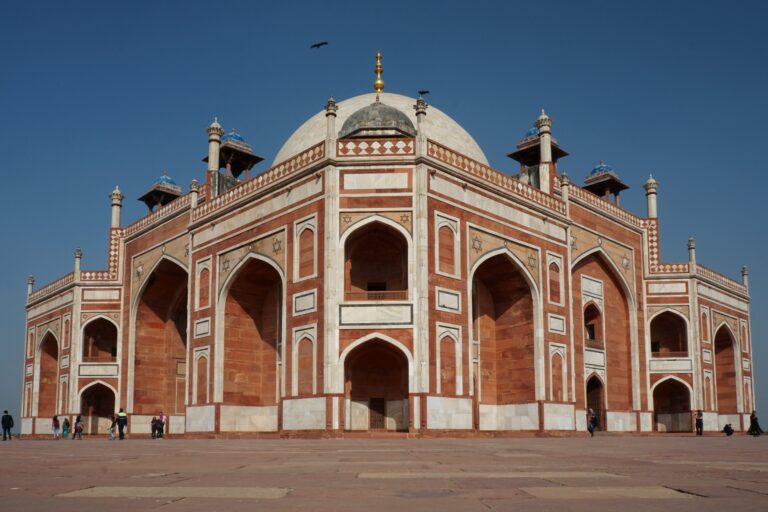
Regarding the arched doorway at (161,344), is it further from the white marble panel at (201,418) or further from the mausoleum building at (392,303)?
the white marble panel at (201,418)

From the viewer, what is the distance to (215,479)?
5262 mm

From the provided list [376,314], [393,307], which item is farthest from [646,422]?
[376,314]

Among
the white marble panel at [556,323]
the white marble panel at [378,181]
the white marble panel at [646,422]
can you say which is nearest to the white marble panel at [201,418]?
the white marble panel at [378,181]

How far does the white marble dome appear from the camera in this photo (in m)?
28.0

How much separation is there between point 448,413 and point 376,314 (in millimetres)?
3009

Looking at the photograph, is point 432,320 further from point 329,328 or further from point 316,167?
point 316,167

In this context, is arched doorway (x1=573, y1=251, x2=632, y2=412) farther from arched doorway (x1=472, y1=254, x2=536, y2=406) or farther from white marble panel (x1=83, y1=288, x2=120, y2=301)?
white marble panel (x1=83, y1=288, x2=120, y2=301)

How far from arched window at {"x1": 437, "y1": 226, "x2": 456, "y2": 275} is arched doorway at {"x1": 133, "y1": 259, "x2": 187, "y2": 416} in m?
A: 12.2

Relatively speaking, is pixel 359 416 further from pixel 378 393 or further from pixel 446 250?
pixel 446 250

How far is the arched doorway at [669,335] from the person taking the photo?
31.2 metres

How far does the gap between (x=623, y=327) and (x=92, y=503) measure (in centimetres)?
2803

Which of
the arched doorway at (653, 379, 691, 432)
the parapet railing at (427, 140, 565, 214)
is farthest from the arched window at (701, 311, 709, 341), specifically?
the parapet railing at (427, 140, 565, 214)

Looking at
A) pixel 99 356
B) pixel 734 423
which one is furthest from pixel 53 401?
pixel 734 423

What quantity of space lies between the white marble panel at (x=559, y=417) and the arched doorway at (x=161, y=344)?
13.9 m
